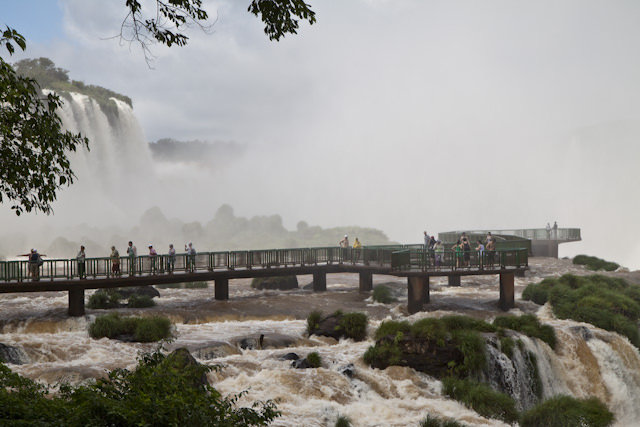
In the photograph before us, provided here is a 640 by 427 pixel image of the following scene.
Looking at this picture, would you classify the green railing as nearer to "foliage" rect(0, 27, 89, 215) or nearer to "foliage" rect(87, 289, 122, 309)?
"foliage" rect(87, 289, 122, 309)

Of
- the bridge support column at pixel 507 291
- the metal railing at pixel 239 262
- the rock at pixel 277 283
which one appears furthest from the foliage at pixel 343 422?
the rock at pixel 277 283

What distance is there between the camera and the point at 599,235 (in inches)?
5906

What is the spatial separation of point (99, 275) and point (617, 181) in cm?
15974

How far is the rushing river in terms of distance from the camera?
1675 centimetres

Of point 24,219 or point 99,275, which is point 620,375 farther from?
point 24,219

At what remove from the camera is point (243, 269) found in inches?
1243

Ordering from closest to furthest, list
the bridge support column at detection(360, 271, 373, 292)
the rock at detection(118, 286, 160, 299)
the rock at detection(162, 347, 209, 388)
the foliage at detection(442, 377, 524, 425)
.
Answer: the rock at detection(162, 347, 209, 388) < the foliage at detection(442, 377, 524, 425) < the rock at detection(118, 286, 160, 299) < the bridge support column at detection(360, 271, 373, 292)

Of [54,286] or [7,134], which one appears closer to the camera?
[7,134]

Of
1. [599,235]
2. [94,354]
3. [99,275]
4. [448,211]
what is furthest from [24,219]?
[599,235]

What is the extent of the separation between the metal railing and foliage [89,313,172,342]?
13.5 feet

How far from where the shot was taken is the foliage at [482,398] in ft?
55.4

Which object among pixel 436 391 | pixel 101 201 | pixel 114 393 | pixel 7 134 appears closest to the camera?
pixel 7 134

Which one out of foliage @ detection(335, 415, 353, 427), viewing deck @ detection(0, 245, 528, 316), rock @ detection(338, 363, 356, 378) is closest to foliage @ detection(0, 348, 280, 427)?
foliage @ detection(335, 415, 353, 427)

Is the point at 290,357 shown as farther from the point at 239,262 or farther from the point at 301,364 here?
the point at 239,262
